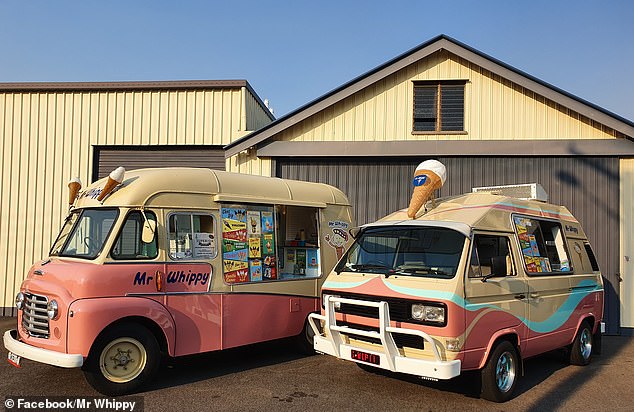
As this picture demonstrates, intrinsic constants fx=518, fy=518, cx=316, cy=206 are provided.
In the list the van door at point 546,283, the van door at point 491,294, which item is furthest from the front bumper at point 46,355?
the van door at point 546,283

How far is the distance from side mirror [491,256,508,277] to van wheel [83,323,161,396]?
4.20 m

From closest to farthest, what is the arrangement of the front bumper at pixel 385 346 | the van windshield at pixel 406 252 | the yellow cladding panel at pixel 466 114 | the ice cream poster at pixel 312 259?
the front bumper at pixel 385 346
the van windshield at pixel 406 252
the ice cream poster at pixel 312 259
the yellow cladding panel at pixel 466 114

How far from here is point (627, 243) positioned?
10914mm

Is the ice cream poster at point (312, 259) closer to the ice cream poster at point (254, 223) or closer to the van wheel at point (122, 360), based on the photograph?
the ice cream poster at point (254, 223)

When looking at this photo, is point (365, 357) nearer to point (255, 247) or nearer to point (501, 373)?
point (501, 373)

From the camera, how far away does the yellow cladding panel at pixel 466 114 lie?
11.3 m

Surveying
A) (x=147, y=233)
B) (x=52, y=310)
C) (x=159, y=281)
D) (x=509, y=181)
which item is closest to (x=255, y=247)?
(x=159, y=281)

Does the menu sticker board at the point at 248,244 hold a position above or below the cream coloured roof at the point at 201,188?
below

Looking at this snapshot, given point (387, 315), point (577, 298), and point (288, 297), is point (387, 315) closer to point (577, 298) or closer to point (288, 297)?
point (288, 297)

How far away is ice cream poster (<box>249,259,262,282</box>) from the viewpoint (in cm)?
764

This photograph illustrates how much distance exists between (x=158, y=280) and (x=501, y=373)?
438 centimetres

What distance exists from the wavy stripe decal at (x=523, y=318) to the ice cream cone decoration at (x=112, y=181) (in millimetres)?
2990

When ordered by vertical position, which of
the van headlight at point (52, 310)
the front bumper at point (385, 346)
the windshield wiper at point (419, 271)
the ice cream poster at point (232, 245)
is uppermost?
the ice cream poster at point (232, 245)

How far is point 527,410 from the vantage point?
5.92 meters
